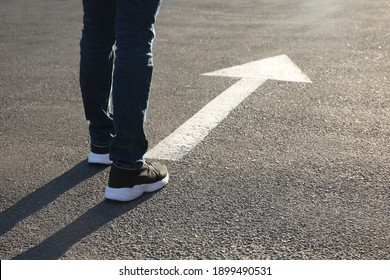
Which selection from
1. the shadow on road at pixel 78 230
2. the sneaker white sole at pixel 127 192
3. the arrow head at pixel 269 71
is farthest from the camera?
the arrow head at pixel 269 71

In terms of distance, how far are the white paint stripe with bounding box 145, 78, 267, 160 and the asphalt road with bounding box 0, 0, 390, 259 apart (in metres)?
0.07

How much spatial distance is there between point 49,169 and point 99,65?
0.70m

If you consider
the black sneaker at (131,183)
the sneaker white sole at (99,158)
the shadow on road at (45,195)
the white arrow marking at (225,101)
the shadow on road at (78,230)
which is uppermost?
the black sneaker at (131,183)

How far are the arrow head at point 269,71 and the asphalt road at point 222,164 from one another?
11 centimetres

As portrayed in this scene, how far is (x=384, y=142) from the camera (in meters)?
4.12

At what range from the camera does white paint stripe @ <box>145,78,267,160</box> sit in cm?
403

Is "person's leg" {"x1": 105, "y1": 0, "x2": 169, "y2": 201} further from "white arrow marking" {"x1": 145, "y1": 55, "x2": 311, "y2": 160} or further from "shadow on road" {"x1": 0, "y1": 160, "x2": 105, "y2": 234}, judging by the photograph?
"white arrow marking" {"x1": 145, "y1": 55, "x2": 311, "y2": 160}

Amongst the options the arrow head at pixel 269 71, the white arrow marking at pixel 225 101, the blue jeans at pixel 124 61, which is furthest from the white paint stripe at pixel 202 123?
the blue jeans at pixel 124 61

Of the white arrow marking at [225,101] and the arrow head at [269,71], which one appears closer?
the white arrow marking at [225,101]

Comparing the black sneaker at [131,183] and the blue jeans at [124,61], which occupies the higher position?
the blue jeans at [124,61]

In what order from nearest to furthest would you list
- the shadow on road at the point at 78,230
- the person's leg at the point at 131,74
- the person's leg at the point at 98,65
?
the shadow on road at the point at 78,230 < the person's leg at the point at 131,74 < the person's leg at the point at 98,65

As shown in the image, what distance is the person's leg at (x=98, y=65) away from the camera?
352 cm

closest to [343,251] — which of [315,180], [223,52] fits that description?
[315,180]

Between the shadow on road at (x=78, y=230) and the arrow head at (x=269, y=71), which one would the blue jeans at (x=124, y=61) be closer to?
the shadow on road at (x=78, y=230)
